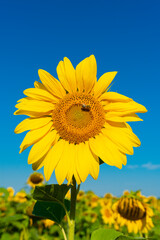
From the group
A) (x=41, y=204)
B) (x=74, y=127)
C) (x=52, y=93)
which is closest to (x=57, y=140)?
(x=74, y=127)

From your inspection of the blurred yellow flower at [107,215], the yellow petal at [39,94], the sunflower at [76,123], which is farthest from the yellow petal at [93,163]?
the blurred yellow flower at [107,215]

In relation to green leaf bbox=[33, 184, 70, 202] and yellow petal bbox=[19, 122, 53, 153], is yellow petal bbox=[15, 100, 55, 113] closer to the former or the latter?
yellow petal bbox=[19, 122, 53, 153]

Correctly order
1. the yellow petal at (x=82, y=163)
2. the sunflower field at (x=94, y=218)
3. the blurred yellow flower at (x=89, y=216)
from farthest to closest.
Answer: the blurred yellow flower at (x=89, y=216), the sunflower field at (x=94, y=218), the yellow petal at (x=82, y=163)

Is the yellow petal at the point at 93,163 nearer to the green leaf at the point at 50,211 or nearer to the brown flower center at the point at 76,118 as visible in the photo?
the brown flower center at the point at 76,118

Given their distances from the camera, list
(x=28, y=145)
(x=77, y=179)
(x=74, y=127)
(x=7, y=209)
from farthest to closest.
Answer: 1. (x=7, y=209)
2. (x=74, y=127)
3. (x=28, y=145)
4. (x=77, y=179)

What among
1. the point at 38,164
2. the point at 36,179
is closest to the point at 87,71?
the point at 38,164

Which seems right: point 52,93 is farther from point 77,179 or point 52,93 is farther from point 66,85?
point 77,179

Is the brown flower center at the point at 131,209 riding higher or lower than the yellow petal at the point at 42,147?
higher
